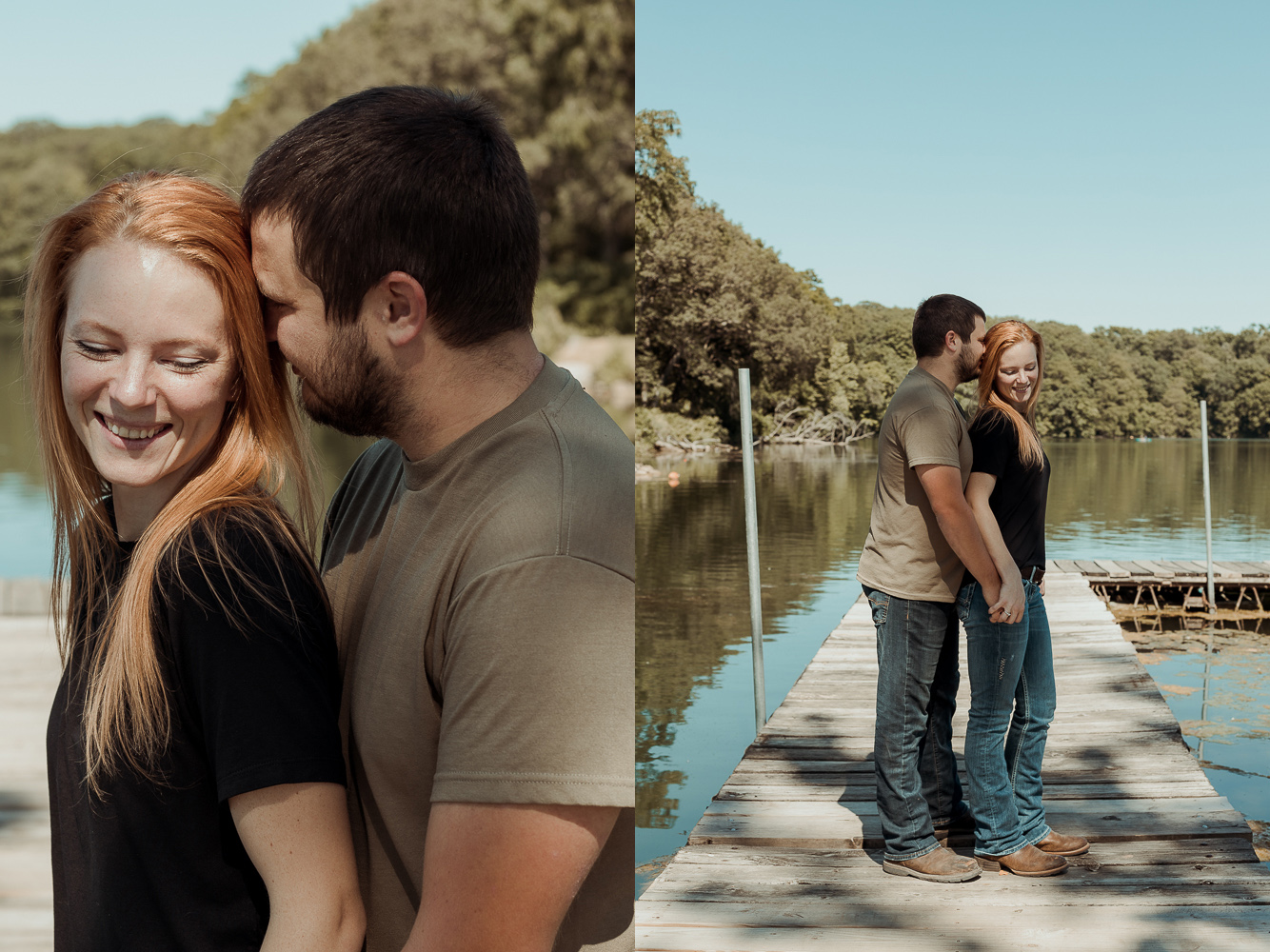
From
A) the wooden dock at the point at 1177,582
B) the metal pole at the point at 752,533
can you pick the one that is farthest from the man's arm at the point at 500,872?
the wooden dock at the point at 1177,582

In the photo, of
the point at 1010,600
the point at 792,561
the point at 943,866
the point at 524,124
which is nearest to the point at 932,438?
the point at 1010,600

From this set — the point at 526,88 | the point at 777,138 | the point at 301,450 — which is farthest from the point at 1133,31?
the point at 301,450

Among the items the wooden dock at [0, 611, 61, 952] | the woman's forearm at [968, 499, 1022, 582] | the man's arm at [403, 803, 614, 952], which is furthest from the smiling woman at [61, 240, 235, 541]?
the woman's forearm at [968, 499, 1022, 582]

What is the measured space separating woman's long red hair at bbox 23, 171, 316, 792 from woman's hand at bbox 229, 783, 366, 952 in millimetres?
91

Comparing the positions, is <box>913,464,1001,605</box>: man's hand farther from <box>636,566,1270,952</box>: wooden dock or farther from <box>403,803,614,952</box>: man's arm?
<box>403,803,614,952</box>: man's arm

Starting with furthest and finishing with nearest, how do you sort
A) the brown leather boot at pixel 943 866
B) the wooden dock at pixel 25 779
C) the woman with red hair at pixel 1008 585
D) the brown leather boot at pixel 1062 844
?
the brown leather boot at pixel 1062 844 → the brown leather boot at pixel 943 866 → the wooden dock at pixel 25 779 → the woman with red hair at pixel 1008 585

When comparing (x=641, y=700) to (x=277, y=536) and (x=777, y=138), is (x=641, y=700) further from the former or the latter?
(x=777, y=138)

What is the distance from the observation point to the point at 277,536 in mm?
855

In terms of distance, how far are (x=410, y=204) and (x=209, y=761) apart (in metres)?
0.42

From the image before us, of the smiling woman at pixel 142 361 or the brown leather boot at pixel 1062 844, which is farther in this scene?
the brown leather boot at pixel 1062 844

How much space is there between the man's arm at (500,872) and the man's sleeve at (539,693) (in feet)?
0.05

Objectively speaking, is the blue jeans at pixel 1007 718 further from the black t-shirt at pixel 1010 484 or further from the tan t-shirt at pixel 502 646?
the tan t-shirt at pixel 502 646

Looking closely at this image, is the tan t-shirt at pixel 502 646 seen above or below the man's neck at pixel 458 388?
below

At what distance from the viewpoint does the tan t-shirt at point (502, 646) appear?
0.69 metres
